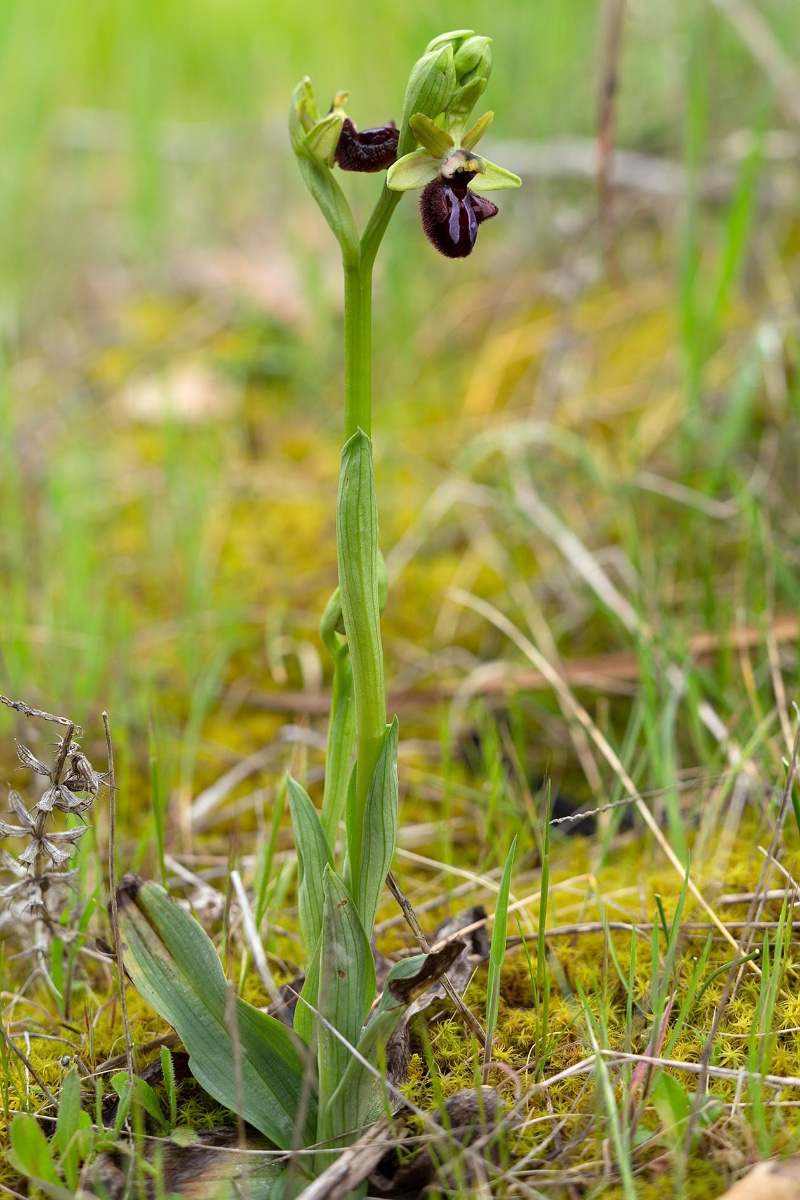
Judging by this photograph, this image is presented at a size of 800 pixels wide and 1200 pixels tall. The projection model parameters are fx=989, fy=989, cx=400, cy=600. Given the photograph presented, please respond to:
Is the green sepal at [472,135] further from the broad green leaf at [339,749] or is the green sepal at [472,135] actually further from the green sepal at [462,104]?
the broad green leaf at [339,749]

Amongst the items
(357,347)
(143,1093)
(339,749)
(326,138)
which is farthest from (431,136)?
(143,1093)

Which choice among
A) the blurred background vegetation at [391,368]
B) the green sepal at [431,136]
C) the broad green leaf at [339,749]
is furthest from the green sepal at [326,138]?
the blurred background vegetation at [391,368]

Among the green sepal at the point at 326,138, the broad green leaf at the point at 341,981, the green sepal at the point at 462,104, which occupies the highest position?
the green sepal at the point at 462,104

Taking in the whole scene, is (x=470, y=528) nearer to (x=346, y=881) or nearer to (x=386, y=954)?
(x=386, y=954)

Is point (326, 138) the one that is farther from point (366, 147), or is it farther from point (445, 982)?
point (445, 982)

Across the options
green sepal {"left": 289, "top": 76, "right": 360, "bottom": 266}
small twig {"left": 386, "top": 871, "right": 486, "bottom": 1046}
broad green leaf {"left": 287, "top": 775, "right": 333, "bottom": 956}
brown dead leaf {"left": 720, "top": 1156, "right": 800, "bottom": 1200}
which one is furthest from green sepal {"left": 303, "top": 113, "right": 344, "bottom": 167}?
brown dead leaf {"left": 720, "top": 1156, "right": 800, "bottom": 1200}

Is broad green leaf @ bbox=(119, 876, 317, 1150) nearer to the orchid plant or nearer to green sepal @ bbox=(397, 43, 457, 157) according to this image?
the orchid plant
